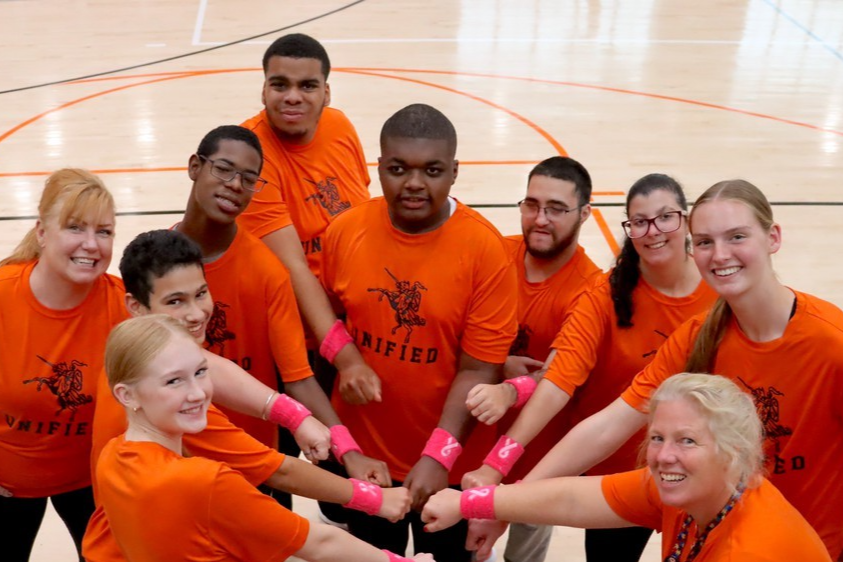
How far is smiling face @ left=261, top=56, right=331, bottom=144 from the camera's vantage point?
396cm

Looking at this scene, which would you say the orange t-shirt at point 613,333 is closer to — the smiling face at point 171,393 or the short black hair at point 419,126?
the short black hair at point 419,126

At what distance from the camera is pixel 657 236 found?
10.9 ft

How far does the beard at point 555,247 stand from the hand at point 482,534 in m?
0.98

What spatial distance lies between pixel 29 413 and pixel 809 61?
10.6m

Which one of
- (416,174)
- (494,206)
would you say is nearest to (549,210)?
(416,174)

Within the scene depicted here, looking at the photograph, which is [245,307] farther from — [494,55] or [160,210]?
[494,55]

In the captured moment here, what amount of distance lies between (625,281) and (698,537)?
106 cm

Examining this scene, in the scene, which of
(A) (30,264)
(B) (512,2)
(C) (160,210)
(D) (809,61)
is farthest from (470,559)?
(B) (512,2)

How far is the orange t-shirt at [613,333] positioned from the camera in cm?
335

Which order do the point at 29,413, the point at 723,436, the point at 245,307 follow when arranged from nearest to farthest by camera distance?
1. the point at 723,436
2. the point at 29,413
3. the point at 245,307

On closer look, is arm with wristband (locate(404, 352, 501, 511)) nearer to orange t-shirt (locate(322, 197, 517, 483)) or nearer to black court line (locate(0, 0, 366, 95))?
orange t-shirt (locate(322, 197, 517, 483))

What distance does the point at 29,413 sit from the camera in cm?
318

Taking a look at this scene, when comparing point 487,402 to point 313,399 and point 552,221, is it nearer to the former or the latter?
point 313,399

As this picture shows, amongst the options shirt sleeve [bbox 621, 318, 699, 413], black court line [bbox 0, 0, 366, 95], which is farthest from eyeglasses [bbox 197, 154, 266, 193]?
black court line [bbox 0, 0, 366, 95]
